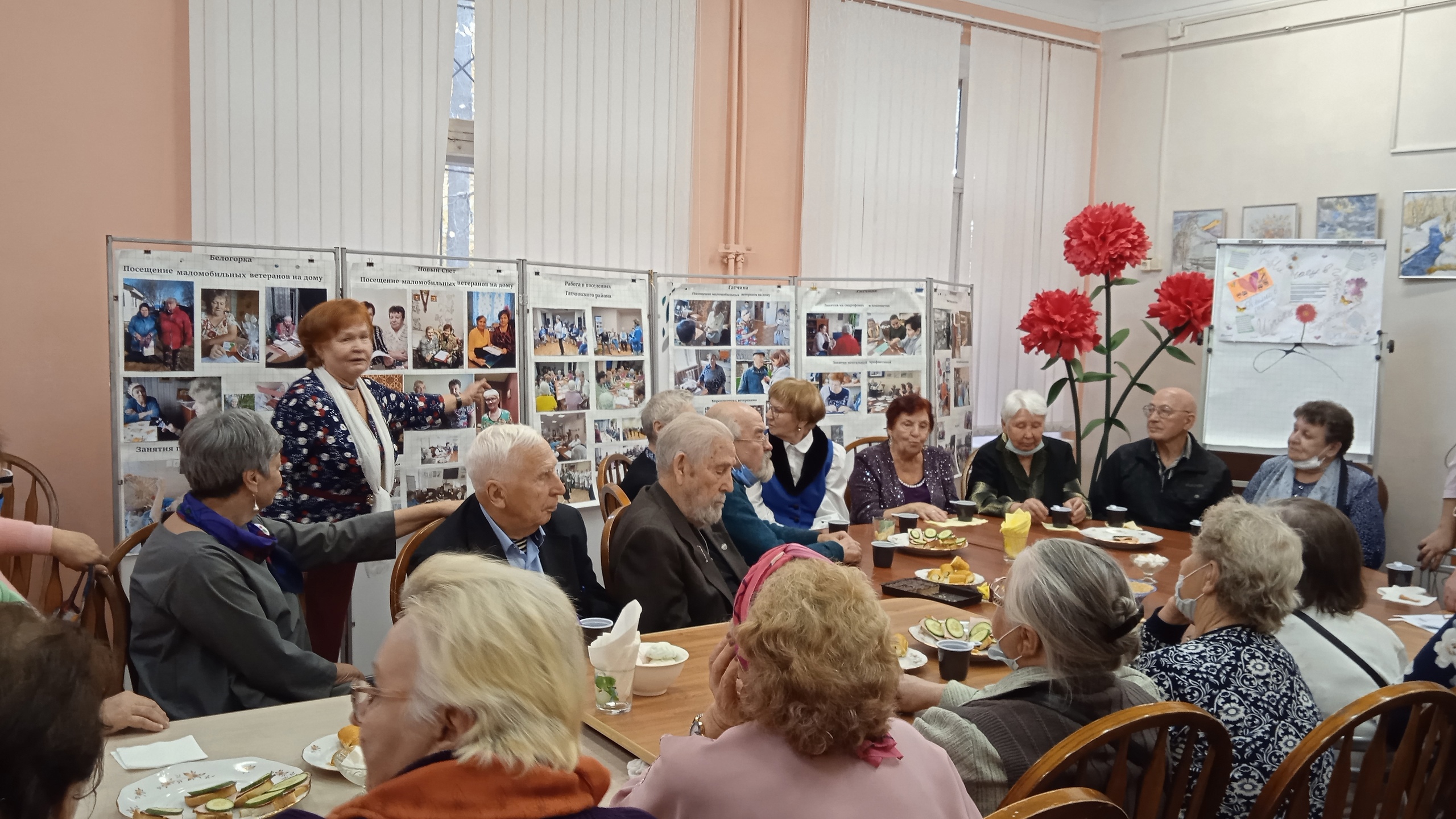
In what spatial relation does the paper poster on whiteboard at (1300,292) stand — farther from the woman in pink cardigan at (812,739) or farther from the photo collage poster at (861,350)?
the woman in pink cardigan at (812,739)

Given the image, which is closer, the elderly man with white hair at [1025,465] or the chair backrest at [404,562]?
the chair backrest at [404,562]

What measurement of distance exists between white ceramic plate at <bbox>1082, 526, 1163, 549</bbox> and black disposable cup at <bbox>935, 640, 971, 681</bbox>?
5.80 ft

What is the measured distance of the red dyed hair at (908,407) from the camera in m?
4.45

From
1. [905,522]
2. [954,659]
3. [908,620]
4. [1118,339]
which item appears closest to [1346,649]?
[954,659]

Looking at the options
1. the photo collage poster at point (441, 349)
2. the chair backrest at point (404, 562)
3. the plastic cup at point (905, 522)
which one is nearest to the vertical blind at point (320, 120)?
the photo collage poster at point (441, 349)

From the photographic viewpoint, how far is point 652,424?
4039 mm

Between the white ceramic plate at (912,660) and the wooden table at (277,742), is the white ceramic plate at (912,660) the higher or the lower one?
the higher one

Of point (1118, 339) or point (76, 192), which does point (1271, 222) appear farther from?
point (76, 192)

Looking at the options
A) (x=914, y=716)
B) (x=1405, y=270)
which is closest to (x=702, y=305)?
(x=914, y=716)

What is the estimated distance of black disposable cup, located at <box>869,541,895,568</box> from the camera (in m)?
3.30

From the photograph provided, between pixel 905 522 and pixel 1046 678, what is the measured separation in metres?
2.04

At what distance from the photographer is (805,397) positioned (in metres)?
4.48

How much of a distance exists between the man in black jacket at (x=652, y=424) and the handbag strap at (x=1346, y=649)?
7.05 feet

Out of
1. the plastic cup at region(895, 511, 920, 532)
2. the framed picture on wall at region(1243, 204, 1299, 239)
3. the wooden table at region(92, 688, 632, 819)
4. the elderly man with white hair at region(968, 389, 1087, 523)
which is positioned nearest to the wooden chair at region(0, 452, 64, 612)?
the wooden table at region(92, 688, 632, 819)
